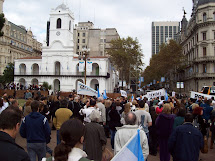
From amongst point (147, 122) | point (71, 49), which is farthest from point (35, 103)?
point (71, 49)

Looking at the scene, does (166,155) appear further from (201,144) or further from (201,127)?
(201,127)

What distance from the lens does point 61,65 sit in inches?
1768

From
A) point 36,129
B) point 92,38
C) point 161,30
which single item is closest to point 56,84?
point 92,38

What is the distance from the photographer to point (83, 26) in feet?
261

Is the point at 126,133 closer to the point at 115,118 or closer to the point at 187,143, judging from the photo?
the point at 187,143

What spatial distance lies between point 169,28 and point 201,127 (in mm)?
196373

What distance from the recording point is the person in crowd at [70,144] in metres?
2.20

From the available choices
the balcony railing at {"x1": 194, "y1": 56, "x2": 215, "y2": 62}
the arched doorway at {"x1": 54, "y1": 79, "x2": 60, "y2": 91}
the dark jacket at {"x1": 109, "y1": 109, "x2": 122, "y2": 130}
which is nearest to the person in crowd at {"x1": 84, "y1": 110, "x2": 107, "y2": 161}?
the dark jacket at {"x1": 109, "y1": 109, "x2": 122, "y2": 130}

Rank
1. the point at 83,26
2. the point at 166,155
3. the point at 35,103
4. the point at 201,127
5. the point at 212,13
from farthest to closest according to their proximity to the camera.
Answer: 1. the point at 83,26
2. the point at 212,13
3. the point at 201,127
4. the point at 166,155
5. the point at 35,103

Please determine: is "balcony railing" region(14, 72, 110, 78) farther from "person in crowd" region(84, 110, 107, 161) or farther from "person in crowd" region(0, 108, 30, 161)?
"person in crowd" region(0, 108, 30, 161)

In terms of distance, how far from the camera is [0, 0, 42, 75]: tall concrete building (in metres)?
58.7

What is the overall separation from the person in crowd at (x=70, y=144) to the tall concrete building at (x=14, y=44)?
5672 centimetres

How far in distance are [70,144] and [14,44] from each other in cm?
6930

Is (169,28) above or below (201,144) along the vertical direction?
above
